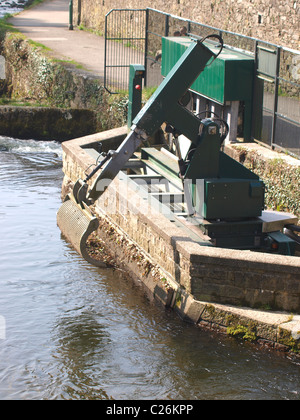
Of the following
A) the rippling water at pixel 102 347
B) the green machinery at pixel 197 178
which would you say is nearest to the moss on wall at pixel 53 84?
the rippling water at pixel 102 347

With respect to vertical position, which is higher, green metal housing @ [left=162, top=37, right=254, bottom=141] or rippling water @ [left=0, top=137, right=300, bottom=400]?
green metal housing @ [left=162, top=37, right=254, bottom=141]

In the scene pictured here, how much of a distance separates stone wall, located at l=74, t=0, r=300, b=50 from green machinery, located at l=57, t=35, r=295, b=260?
7.26m

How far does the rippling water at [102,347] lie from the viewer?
8039 mm

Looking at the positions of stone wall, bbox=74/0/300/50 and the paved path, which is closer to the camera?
stone wall, bbox=74/0/300/50

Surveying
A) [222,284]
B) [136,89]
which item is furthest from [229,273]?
[136,89]

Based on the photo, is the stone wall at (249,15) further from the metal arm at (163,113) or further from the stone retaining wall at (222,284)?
the stone retaining wall at (222,284)

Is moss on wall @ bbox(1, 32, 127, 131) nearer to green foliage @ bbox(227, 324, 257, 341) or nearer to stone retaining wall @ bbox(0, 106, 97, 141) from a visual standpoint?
stone retaining wall @ bbox(0, 106, 97, 141)

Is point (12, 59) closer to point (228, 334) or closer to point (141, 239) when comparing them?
point (141, 239)

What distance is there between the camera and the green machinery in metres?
9.40

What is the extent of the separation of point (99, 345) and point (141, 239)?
6.35ft

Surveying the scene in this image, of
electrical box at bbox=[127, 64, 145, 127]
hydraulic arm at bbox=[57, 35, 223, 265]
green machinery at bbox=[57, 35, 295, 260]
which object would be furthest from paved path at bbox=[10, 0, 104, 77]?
hydraulic arm at bbox=[57, 35, 223, 265]

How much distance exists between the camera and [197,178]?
9961 millimetres

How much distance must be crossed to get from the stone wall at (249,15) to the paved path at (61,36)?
2233mm

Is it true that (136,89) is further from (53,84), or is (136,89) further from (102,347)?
(53,84)
